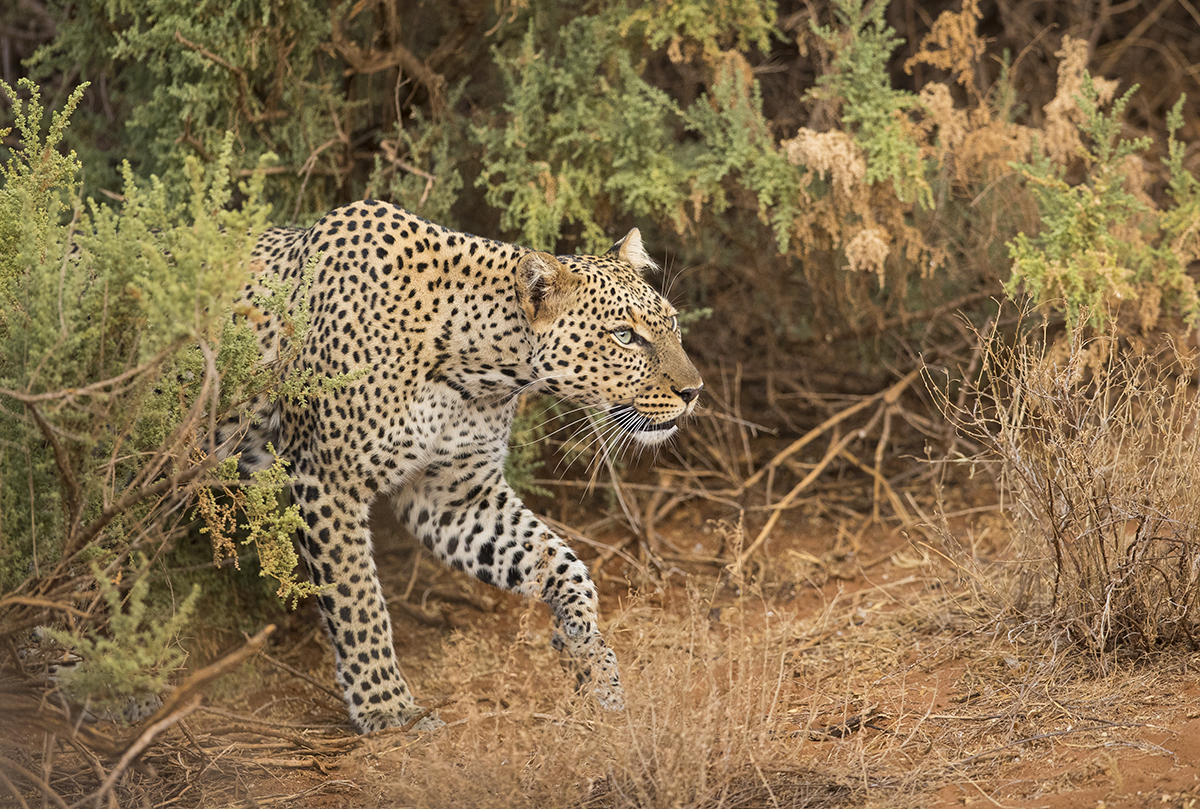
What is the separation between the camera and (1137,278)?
5.82 metres

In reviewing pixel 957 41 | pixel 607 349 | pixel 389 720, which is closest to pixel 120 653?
pixel 389 720

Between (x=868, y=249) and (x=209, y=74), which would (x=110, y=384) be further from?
(x=868, y=249)

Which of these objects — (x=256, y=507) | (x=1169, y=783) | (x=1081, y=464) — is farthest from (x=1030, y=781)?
(x=256, y=507)

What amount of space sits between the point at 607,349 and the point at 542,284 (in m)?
0.39

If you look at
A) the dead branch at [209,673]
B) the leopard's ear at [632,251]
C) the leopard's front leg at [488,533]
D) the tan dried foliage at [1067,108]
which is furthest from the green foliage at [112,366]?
the tan dried foliage at [1067,108]

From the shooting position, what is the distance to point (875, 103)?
6047mm

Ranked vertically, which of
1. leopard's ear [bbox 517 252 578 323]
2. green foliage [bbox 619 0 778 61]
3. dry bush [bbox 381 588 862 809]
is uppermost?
green foliage [bbox 619 0 778 61]

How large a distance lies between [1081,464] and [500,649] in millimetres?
3071

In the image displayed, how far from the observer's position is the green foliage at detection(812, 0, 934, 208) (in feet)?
19.5

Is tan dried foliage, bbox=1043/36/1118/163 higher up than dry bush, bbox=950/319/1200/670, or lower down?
higher up

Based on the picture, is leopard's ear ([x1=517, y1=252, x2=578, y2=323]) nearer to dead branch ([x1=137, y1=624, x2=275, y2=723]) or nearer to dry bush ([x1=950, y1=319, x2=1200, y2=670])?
dry bush ([x1=950, y1=319, x2=1200, y2=670])

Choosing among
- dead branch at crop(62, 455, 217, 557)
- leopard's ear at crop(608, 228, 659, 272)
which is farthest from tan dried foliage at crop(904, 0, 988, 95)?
dead branch at crop(62, 455, 217, 557)

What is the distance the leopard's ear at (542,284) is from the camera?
15.5ft

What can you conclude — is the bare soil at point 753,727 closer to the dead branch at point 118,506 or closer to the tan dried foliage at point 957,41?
the dead branch at point 118,506
